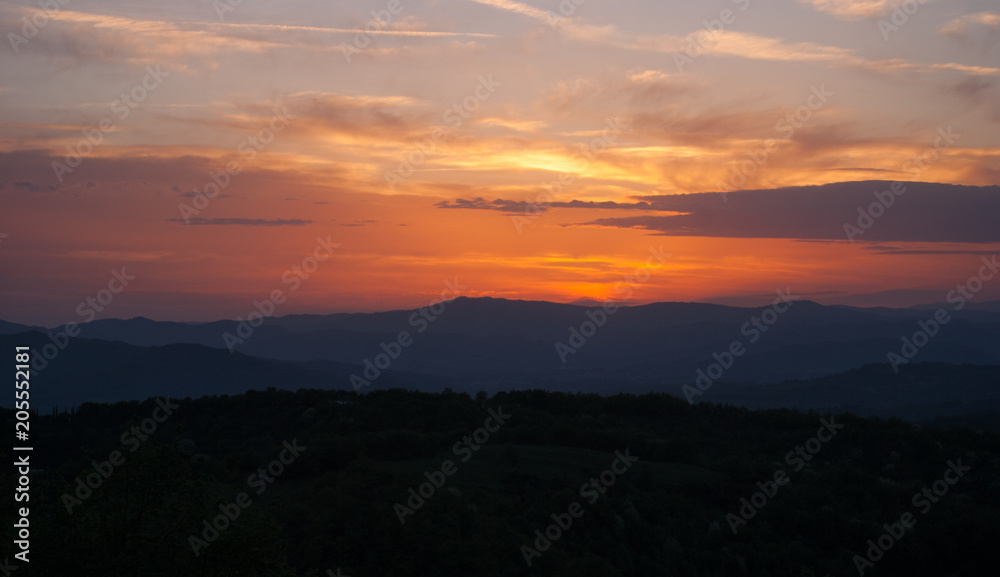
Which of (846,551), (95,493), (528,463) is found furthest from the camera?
(528,463)

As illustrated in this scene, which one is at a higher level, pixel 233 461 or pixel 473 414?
pixel 233 461

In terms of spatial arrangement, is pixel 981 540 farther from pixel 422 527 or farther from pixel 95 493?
pixel 95 493

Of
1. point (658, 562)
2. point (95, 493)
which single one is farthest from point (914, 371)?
point (95, 493)

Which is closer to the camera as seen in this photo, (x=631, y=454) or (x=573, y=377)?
(x=631, y=454)

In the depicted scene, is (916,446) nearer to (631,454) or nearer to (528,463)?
(631,454)

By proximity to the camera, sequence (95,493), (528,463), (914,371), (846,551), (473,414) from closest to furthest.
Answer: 1. (95,493)
2. (846,551)
3. (528,463)
4. (473,414)
5. (914,371)

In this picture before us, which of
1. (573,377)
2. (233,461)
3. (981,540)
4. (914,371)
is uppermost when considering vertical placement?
(233,461)

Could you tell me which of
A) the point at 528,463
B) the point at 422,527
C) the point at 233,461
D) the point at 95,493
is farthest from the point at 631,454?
the point at 95,493
